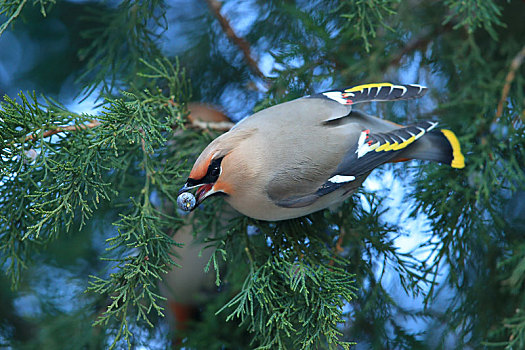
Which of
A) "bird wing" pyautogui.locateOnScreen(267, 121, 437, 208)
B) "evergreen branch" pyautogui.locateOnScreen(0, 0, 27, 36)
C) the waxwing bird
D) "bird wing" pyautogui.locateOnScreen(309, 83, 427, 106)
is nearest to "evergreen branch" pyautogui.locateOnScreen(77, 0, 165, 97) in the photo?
"evergreen branch" pyautogui.locateOnScreen(0, 0, 27, 36)

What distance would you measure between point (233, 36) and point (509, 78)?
59.4 inches

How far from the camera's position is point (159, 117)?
236 cm

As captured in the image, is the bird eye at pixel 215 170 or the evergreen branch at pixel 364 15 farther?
the evergreen branch at pixel 364 15

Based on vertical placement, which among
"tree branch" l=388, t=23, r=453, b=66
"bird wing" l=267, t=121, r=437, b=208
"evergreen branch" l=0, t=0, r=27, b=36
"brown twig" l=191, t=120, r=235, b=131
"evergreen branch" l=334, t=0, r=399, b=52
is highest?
"evergreen branch" l=0, t=0, r=27, b=36

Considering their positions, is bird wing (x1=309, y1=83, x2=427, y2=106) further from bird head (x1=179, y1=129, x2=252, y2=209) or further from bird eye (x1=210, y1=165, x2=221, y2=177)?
bird eye (x1=210, y1=165, x2=221, y2=177)

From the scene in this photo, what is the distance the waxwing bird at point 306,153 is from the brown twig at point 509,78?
14.3 inches

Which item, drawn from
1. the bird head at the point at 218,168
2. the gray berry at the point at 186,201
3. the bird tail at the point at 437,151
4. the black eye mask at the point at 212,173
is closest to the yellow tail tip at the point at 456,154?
the bird tail at the point at 437,151

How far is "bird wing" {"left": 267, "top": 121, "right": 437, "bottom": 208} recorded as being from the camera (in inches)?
84.7

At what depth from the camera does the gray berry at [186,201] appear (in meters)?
1.86

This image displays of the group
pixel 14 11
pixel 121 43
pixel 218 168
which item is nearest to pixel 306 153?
pixel 218 168

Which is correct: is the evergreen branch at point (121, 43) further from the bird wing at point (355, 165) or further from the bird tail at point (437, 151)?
the bird tail at point (437, 151)

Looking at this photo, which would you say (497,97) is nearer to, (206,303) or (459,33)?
(459,33)

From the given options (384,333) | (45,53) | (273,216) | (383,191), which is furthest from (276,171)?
(45,53)

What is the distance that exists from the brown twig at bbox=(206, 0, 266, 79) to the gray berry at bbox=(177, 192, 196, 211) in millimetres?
1217
